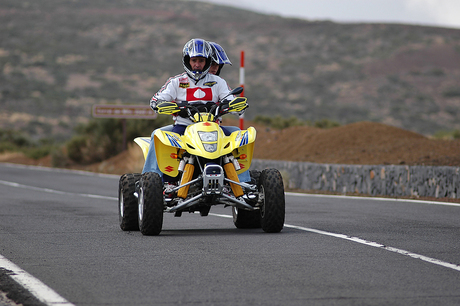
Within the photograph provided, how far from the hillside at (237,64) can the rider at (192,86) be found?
4951cm

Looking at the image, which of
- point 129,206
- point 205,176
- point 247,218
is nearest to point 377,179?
point 247,218

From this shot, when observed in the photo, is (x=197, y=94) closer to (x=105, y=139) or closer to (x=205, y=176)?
(x=205, y=176)

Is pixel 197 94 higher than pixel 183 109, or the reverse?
pixel 197 94

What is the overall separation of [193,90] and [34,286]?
4745 mm

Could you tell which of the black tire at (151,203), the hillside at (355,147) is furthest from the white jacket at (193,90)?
the hillside at (355,147)

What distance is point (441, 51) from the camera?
8025 cm

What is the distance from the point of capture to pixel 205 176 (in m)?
9.05

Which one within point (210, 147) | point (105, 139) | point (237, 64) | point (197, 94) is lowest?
point (210, 147)

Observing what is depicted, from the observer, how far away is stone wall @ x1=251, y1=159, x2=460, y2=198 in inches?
631

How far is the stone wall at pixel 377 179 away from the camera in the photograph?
16031mm

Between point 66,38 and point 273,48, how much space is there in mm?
24322

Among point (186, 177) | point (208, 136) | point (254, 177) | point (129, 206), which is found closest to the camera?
point (208, 136)

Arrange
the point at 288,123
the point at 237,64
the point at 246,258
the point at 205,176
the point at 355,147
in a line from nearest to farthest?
the point at 246,258 < the point at 205,176 < the point at 355,147 < the point at 288,123 < the point at 237,64

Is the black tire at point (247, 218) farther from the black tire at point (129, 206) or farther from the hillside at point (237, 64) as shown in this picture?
the hillside at point (237, 64)
